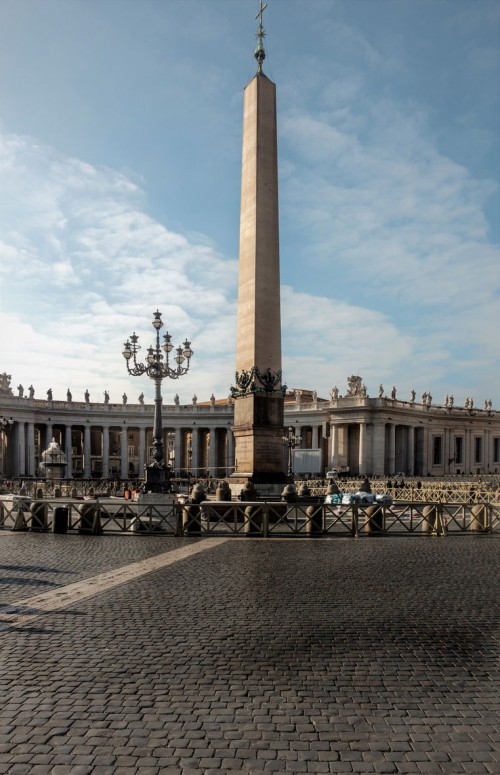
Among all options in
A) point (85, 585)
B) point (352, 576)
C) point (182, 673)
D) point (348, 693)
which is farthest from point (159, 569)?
point (348, 693)

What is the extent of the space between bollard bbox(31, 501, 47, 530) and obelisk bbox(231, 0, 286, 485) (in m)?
6.35

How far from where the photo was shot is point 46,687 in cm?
529

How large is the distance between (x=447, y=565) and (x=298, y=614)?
5.13 meters

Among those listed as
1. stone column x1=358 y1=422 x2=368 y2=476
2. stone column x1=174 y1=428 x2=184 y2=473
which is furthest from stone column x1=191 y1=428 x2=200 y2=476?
stone column x1=358 y1=422 x2=368 y2=476

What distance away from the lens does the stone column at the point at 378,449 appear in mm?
66438

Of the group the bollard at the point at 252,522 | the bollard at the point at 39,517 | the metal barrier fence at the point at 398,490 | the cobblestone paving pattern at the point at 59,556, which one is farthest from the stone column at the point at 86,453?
the bollard at the point at 252,522

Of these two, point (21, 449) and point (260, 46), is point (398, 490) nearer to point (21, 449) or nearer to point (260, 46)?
point (260, 46)

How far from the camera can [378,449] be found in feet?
219

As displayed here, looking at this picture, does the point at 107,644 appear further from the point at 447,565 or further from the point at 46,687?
the point at 447,565

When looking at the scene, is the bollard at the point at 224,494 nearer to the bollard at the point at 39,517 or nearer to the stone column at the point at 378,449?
the bollard at the point at 39,517

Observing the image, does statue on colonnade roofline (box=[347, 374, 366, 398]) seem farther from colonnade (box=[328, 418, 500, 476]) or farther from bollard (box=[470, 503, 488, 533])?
bollard (box=[470, 503, 488, 533])

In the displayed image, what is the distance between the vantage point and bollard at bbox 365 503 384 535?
16938mm

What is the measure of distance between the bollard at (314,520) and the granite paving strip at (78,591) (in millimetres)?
4591

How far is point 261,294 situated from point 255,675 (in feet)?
49.7
